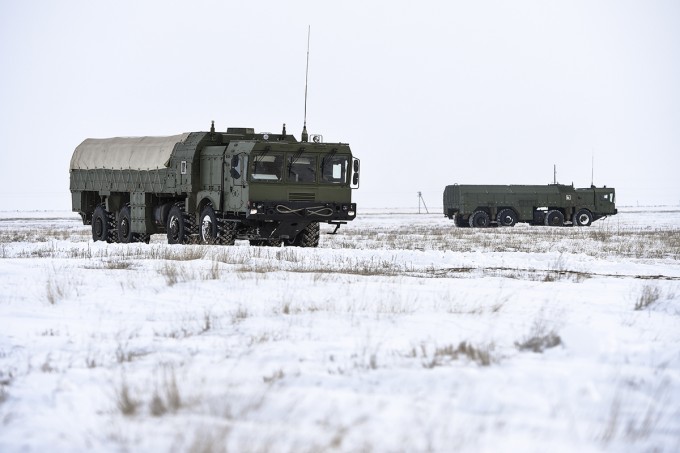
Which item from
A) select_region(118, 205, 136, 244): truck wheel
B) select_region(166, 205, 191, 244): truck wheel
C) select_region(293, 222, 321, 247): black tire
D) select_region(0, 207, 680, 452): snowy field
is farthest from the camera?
select_region(118, 205, 136, 244): truck wheel

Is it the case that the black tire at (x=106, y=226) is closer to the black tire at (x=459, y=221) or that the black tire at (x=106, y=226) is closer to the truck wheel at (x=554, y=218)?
the black tire at (x=459, y=221)

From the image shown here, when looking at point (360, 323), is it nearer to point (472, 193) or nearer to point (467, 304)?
point (467, 304)

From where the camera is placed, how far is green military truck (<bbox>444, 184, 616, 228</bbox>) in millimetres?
51000

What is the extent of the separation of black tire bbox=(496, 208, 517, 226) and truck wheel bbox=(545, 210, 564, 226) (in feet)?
5.67

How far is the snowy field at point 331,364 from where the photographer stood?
206 inches

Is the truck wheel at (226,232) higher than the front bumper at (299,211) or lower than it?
lower

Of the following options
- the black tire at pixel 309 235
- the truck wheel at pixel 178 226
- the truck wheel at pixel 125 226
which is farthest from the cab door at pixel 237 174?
the truck wheel at pixel 125 226

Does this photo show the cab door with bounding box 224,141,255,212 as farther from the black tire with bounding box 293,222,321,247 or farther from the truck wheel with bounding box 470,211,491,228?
the truck wheel with bounding box 470,211,491,228

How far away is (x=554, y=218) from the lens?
169 feet

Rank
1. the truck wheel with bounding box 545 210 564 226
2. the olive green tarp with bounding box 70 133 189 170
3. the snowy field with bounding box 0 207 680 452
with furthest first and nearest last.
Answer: the truck wheel with bounding box 545 210 564 226
the olive green tarp with bounding box 70 133 189 170
the snowy field with bounding box 0 207 680 452

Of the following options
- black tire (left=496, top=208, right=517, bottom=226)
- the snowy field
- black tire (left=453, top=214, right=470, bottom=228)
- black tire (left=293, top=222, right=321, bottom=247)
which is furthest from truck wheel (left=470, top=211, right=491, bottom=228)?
the snowy field

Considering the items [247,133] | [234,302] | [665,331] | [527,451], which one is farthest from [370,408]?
[247,133]

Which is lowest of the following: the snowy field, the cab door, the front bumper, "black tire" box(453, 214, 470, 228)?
the snowy field

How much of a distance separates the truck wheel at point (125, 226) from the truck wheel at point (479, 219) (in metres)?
27.3
